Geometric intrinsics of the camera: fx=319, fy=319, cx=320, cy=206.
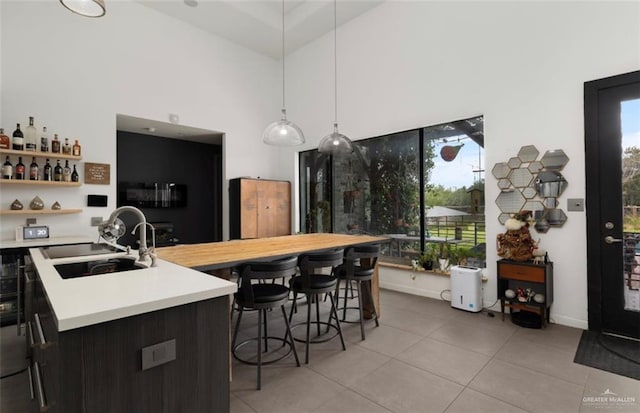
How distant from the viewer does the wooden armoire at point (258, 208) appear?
5.56m

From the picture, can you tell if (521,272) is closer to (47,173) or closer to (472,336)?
(472,336)

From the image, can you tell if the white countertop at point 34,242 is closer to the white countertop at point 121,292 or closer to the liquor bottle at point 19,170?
the liquor bottle at point 19,170

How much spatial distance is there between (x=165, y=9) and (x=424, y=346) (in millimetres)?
5850

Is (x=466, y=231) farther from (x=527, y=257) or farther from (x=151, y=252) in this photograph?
(x=151, y=252)

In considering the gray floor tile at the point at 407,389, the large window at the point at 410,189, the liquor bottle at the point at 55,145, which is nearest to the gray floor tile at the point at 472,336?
the gray floor tile at the point at 407,389

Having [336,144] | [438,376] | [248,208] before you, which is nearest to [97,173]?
[248,208]

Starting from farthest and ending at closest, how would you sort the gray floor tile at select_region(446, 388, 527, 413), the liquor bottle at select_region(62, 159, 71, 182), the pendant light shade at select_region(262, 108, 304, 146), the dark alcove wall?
1. the dark alcove wall
2. the liquor bottle at select_region(62, 159, 71, 182)
3. the pendant light shade at select_region(262, 108, 304, 146)
4. the gray floor tile at select_region(446, 388, 527, 413)

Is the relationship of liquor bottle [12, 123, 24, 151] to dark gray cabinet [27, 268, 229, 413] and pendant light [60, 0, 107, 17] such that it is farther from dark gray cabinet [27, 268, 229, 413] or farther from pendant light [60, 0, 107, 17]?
dark gray cabinet [27, 268, 229, 413]

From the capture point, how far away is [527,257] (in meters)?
3.37

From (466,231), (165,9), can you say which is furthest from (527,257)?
(165,9)

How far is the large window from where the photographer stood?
13.8 ft

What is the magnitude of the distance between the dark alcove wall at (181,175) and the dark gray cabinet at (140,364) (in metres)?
4.84

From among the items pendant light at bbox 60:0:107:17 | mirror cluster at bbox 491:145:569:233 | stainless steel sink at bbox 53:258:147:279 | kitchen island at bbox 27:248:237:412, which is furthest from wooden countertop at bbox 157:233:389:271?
mirror cluster at bbox 491:145:569:233

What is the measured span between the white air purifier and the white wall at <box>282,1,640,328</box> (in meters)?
0.24
